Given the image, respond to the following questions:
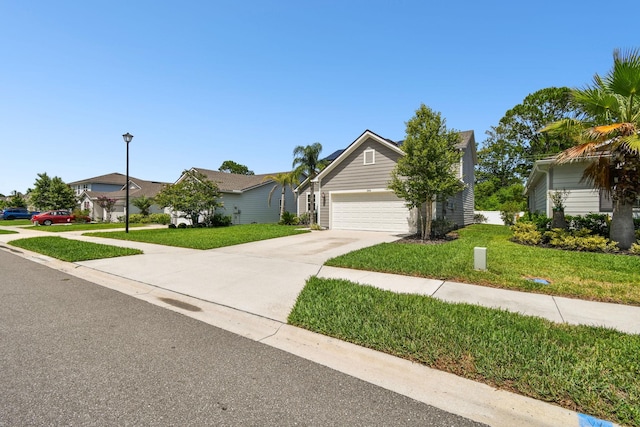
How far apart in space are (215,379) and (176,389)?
1.11ft

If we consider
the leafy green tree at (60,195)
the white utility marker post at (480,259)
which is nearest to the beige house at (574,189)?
the white utility marker post at (480,259)

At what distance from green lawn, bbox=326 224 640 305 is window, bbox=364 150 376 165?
7934 millimetres

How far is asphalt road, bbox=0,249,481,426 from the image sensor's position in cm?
238

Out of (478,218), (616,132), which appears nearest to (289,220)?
(478,218)

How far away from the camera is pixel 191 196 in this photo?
21.3m

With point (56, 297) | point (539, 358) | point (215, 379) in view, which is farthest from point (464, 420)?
point (56, 297)

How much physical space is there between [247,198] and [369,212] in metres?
13.4

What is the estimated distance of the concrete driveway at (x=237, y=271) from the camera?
17.3ft

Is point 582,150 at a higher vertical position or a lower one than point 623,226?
higher

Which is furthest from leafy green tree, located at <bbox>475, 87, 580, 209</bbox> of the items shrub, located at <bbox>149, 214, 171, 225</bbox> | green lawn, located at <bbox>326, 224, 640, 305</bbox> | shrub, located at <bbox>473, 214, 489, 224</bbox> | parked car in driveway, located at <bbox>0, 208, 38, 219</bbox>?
parked car in driveway, located at <bbox>0, 208, 38, 219</bbox>

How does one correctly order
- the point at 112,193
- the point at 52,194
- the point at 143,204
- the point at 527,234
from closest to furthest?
the point at 527,234 < the point at 143,204 < the point at 52,194 < the point at 112,193

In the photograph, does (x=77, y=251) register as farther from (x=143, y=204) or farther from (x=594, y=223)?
(x=143, y=204)

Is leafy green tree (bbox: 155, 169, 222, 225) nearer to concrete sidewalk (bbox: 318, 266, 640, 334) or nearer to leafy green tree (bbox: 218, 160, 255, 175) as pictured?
concrete sidewalk (bbox: 318, 266, 640, 334)

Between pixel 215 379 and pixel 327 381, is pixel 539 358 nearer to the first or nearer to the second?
pixel 327 381
